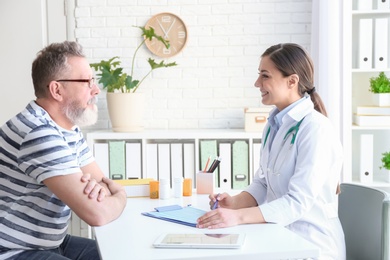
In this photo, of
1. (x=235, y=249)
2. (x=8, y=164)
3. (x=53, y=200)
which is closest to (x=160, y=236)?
(x=235, y=249)

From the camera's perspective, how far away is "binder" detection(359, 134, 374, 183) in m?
3.76

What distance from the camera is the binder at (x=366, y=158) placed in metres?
3.76

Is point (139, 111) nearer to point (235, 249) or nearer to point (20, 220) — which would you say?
point (20, 220)

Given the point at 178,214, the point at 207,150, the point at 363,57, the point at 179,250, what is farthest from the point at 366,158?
the point at 179,250

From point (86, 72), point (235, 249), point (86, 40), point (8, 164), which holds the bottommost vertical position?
point (235, 249)

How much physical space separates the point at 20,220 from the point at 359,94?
2746 millimetres

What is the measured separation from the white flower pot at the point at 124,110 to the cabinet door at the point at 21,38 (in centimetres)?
72

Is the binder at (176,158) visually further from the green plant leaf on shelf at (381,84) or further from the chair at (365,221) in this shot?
the chair at (365,221)

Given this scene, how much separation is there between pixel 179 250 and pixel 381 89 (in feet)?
8.24

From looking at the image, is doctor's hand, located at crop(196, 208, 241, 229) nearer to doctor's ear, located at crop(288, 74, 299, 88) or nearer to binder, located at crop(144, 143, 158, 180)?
doctor's ear, located at crop(288, 74, 299, 88)

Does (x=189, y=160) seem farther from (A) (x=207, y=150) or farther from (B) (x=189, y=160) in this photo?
(A) (x=207, y=150)

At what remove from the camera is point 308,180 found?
2.09 meters

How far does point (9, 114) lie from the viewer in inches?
171

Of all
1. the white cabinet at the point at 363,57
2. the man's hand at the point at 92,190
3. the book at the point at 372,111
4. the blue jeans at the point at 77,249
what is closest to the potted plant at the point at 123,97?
the white cabinet at the point at 363,57
